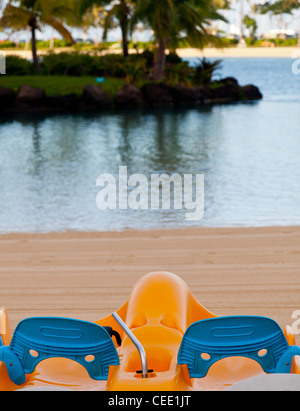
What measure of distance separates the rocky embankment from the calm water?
1438mm

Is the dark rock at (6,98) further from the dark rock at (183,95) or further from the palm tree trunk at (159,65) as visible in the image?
the palm tree trunk at (159,65)

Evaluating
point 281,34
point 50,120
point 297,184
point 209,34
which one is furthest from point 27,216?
point 281,34

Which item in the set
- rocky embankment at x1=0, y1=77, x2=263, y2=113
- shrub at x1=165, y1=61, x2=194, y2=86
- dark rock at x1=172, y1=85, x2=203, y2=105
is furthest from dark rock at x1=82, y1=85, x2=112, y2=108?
shrub at x1=165, y1=61, x2=194, y2=86

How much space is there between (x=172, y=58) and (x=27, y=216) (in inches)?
822

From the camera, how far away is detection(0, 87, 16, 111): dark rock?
21516mm

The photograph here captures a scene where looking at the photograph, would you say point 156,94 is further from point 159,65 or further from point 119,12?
point 119,12

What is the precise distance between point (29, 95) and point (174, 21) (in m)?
6.04

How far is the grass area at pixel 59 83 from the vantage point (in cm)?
2291

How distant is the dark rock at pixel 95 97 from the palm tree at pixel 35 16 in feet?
18.2

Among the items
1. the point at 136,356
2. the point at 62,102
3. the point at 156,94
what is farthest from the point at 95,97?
the point at 136,356

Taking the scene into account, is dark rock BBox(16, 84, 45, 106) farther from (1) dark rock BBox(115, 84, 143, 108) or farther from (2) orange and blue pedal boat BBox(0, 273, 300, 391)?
(2) orange and blue pedal boat BBox(0, 273, 300, 391)

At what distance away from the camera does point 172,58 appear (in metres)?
27.7
